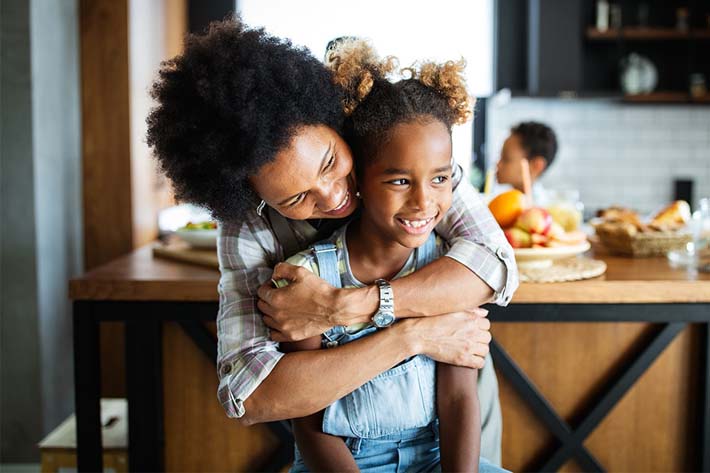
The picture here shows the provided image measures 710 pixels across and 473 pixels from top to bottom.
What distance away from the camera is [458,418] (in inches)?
53.9

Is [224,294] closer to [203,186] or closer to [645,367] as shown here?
[203,186]

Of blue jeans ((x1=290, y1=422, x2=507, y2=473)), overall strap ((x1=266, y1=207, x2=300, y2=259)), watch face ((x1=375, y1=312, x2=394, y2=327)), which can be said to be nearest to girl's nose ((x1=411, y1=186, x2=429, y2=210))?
watch face ((x1=375, y1=312, x2=394, y2=327))

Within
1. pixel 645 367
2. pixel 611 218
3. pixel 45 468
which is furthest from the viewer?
pixel 611 218

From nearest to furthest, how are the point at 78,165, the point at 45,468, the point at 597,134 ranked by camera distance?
the point at 45,468 → the point at 78,165 → the point at 597,134

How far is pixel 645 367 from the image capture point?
1950mm

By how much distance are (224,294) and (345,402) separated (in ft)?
1.03

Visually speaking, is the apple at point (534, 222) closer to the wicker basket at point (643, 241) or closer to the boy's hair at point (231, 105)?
the wicker basket at point (643, 241)

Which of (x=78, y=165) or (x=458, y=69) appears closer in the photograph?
(x=458, y=69)

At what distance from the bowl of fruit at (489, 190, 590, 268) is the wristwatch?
605 mm

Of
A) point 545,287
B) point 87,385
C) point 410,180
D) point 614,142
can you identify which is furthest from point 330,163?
point 614,142

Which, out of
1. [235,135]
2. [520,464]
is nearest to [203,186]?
[235,135]

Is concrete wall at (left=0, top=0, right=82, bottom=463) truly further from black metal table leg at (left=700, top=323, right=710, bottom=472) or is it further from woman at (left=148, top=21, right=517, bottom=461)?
black metal table leg at (left=700, top=323, right=710, bottom=472)

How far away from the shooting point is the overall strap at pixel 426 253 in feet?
4.79

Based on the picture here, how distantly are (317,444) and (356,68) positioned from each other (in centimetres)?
71
